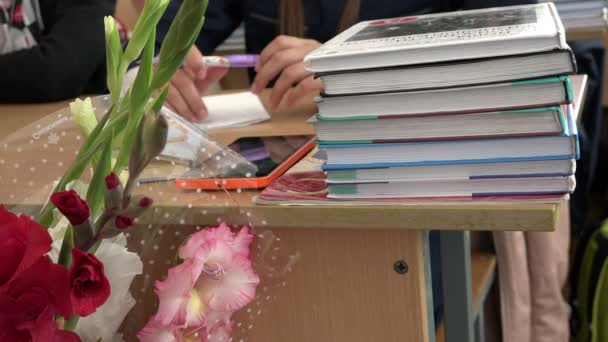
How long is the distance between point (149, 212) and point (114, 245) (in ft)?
0.10

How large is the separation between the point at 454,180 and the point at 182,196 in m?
0.33

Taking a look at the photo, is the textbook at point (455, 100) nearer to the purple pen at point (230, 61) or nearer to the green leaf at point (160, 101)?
the green leaf at point (160, 101)

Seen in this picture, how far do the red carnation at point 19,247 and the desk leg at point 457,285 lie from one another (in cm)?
65

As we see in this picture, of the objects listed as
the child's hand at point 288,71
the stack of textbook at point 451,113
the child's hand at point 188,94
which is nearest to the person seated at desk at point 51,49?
the child's hand at point 188,94

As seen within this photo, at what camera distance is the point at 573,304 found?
1.85m

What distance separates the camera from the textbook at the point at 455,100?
0.66 m

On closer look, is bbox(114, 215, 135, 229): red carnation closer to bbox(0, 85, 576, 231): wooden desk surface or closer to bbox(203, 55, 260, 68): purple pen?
bbox(0, 85, 576, 231): wooden desk surface

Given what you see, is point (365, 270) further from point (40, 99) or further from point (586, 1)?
point (586, 1)

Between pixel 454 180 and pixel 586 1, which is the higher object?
pixel 454 180

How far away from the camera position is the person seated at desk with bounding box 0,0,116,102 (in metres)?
1.66

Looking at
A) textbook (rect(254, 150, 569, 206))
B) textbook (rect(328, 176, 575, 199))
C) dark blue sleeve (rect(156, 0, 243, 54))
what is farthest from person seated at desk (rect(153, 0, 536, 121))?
textbook (rect(328, 176, 575, 199))

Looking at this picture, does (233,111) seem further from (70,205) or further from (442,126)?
(70,205)

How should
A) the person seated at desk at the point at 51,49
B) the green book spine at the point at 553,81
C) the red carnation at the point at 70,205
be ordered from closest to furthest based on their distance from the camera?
the red carnation at the point at 70,205 → the green book spine at the point at 553,81 → the person seated at desk at the point at 51,49

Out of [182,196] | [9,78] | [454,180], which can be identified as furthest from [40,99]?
[182,196]
